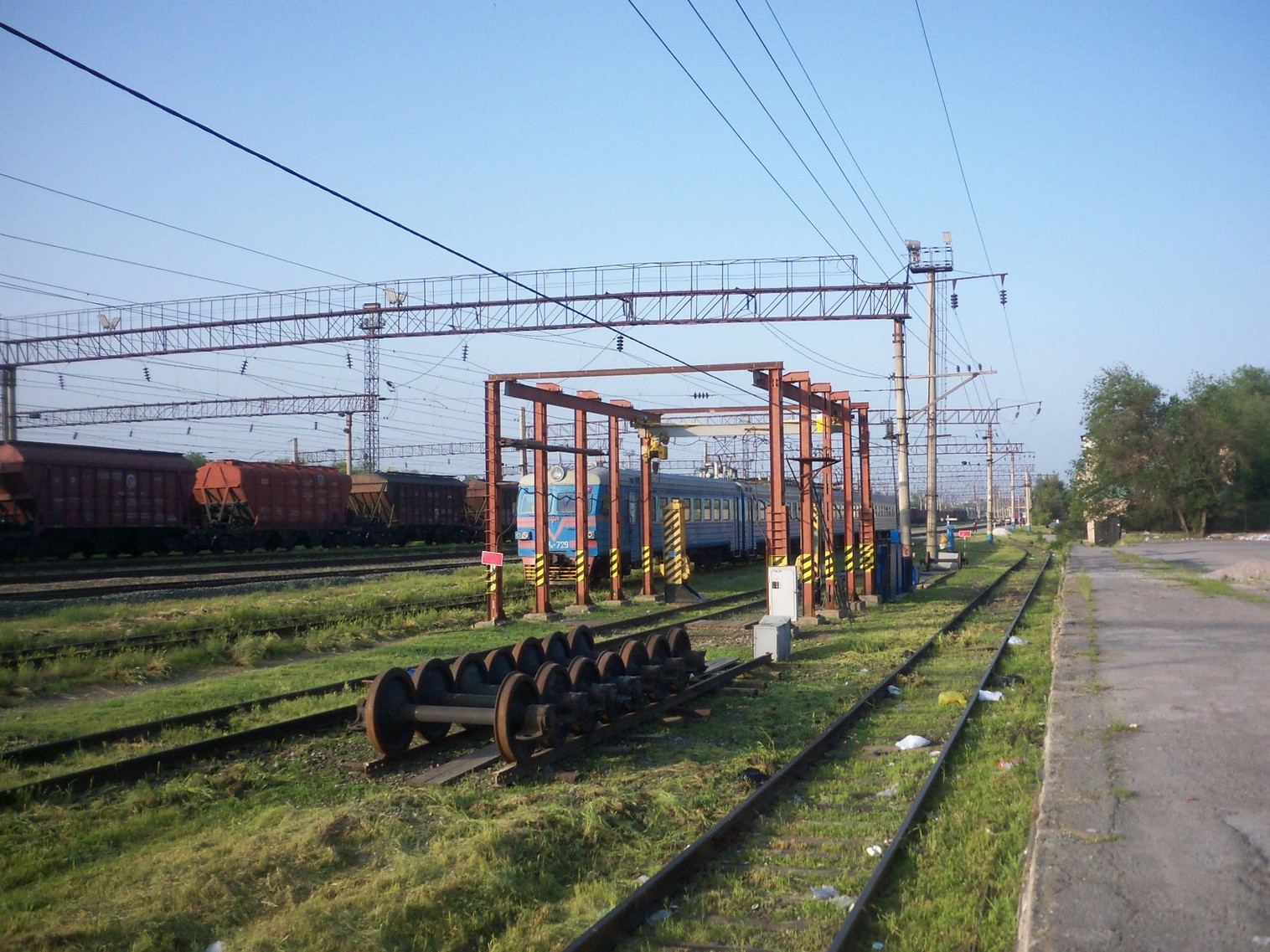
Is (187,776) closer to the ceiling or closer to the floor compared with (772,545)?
closer to the floor

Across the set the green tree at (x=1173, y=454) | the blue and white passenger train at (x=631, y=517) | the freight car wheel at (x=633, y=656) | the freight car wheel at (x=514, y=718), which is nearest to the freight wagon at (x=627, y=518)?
the blue and white passenger train at (x=631, y=517)

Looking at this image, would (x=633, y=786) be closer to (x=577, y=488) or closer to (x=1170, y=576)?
(x=577, y=488)

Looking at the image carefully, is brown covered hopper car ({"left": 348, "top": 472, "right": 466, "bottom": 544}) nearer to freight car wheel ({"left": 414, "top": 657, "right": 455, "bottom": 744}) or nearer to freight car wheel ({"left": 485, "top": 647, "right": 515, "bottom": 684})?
freight car wheel ({"left": 485, "top": 647, "right": 515, "bottom": 684})

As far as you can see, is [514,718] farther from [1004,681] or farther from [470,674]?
[1004,681]

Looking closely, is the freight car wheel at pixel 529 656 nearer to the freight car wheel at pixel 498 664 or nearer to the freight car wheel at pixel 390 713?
the freight car wheel at pixel 498 664

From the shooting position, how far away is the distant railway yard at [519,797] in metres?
4.97

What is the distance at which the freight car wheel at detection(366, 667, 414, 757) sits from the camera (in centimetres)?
767

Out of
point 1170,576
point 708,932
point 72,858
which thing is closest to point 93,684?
Answer: point 72,858

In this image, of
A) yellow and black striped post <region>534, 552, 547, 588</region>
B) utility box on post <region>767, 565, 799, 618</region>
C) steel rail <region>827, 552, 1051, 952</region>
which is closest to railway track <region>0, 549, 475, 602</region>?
yellow and black striped post <region>534, 552, 547, 588</region>

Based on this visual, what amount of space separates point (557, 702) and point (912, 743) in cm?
314

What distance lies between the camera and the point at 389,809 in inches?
261

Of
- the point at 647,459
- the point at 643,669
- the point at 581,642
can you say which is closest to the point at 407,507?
the point at 647,459

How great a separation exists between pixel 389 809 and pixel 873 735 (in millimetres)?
4652

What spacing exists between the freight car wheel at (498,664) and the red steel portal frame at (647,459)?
24.4 ft
